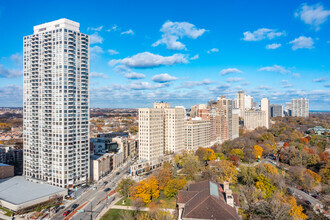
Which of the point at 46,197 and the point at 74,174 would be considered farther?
the point at 74,174

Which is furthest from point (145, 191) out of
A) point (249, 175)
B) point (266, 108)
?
point (266, 108)

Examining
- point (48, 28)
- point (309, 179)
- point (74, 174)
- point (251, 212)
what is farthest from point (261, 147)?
point (48, 28)

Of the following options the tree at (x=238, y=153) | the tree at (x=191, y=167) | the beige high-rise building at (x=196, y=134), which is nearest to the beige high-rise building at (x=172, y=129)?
the beige high-rise building at (x=196, y=134)

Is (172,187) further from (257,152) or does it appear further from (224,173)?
(257,152)

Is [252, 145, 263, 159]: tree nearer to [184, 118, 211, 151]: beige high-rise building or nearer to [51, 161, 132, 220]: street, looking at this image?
[184, 118, 211, 151]: beige high-rise building

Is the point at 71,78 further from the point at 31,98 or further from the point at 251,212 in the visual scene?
the point at 251,212

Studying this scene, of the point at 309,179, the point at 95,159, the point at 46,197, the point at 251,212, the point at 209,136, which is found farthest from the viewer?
the point at 209,136

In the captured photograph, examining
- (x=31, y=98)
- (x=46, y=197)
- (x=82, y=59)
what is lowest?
(x=46, y=197)

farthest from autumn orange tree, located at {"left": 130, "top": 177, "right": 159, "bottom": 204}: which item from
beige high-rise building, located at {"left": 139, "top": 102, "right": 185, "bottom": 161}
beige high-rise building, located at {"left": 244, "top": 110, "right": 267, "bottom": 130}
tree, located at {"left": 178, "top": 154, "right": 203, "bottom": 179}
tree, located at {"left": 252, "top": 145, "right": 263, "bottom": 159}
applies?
beige high-rise building, located at {"left": 244, "top": 110, "right": 267, "bottom": 130}
